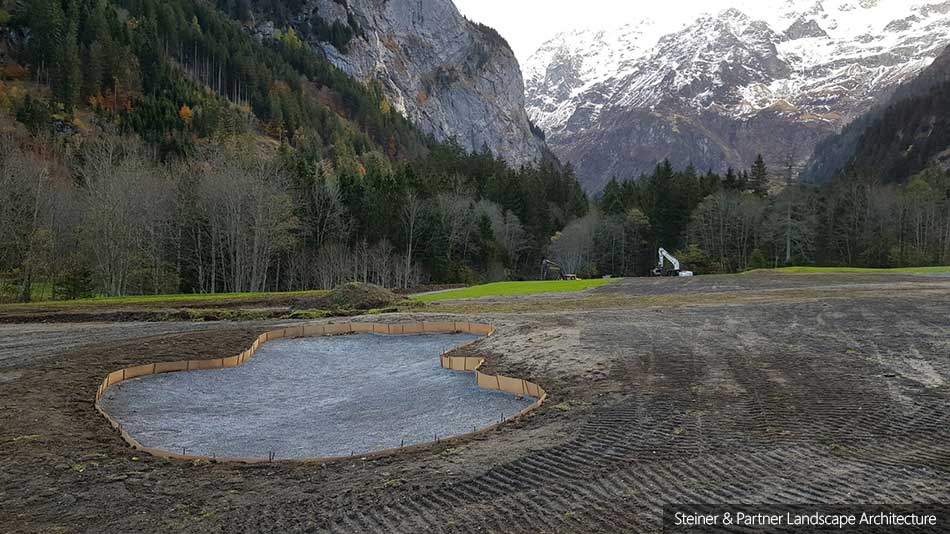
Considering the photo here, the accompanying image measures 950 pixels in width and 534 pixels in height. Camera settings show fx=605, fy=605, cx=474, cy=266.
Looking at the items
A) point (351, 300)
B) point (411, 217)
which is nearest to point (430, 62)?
point (411, 217)

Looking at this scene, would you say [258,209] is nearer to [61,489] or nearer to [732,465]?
[61,489]

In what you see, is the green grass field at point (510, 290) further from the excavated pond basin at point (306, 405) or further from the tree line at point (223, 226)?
the excavated pond basin at point (306, 405)

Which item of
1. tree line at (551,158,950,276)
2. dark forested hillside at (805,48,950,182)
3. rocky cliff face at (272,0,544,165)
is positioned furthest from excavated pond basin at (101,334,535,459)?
rocky cliff face at (272,0,544,165)

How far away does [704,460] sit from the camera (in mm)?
7055

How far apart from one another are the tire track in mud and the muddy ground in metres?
0.03

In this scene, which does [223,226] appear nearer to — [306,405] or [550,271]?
[550,271]

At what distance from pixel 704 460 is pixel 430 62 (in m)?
178

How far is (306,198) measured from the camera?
2218 inches

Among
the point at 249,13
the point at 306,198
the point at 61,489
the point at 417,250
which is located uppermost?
the point at 249,13

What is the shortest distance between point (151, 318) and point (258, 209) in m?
22.4

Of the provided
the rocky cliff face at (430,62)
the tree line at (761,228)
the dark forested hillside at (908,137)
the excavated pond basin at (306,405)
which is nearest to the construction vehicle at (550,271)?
the tree line at (761,228)

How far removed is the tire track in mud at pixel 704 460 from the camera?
5.94 meters

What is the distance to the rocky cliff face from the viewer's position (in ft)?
463

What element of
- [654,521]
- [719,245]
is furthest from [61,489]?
[719,245]
